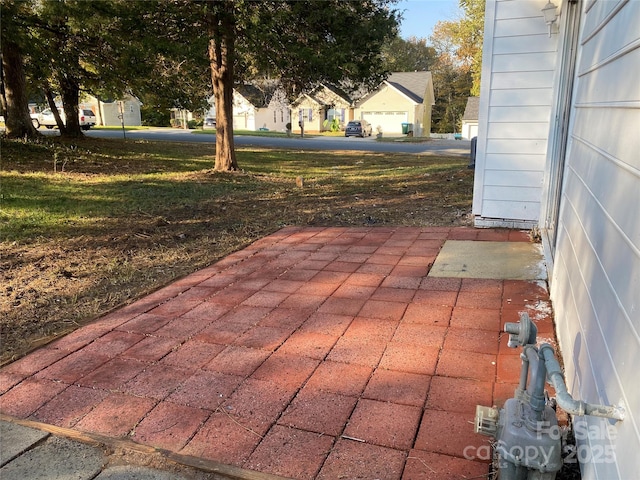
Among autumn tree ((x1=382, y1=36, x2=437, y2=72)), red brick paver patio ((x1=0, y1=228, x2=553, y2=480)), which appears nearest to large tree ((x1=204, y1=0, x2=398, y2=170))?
red brick paver patio ((x1=0, y1=228, x2=553, y2=480))

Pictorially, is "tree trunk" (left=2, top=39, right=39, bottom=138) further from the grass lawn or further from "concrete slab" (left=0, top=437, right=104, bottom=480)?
"concrete slab" (left=0, top=437, right=104, bottom=480)

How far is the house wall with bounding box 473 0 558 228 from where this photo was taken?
492 cm

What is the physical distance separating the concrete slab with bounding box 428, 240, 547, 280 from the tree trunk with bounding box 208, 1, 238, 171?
23.2 ft

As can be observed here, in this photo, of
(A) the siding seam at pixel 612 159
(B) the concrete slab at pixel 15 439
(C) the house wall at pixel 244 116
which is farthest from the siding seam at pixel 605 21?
(C) the house wall at pixel 244 116

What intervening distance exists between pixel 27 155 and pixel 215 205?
6.95m

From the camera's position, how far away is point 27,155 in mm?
11688

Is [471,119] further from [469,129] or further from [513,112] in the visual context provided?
[513,112]

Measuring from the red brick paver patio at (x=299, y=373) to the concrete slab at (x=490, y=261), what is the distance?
0.53 ft

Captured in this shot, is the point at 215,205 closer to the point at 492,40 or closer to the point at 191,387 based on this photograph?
the point at 492,40

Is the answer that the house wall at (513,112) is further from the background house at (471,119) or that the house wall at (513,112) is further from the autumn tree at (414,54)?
the autumn tree at (414,54)

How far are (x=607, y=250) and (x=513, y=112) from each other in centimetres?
400

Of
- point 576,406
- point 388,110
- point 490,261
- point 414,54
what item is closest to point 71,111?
point 490,261

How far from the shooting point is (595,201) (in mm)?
1925

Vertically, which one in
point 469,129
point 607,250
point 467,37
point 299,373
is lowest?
point 299,373
